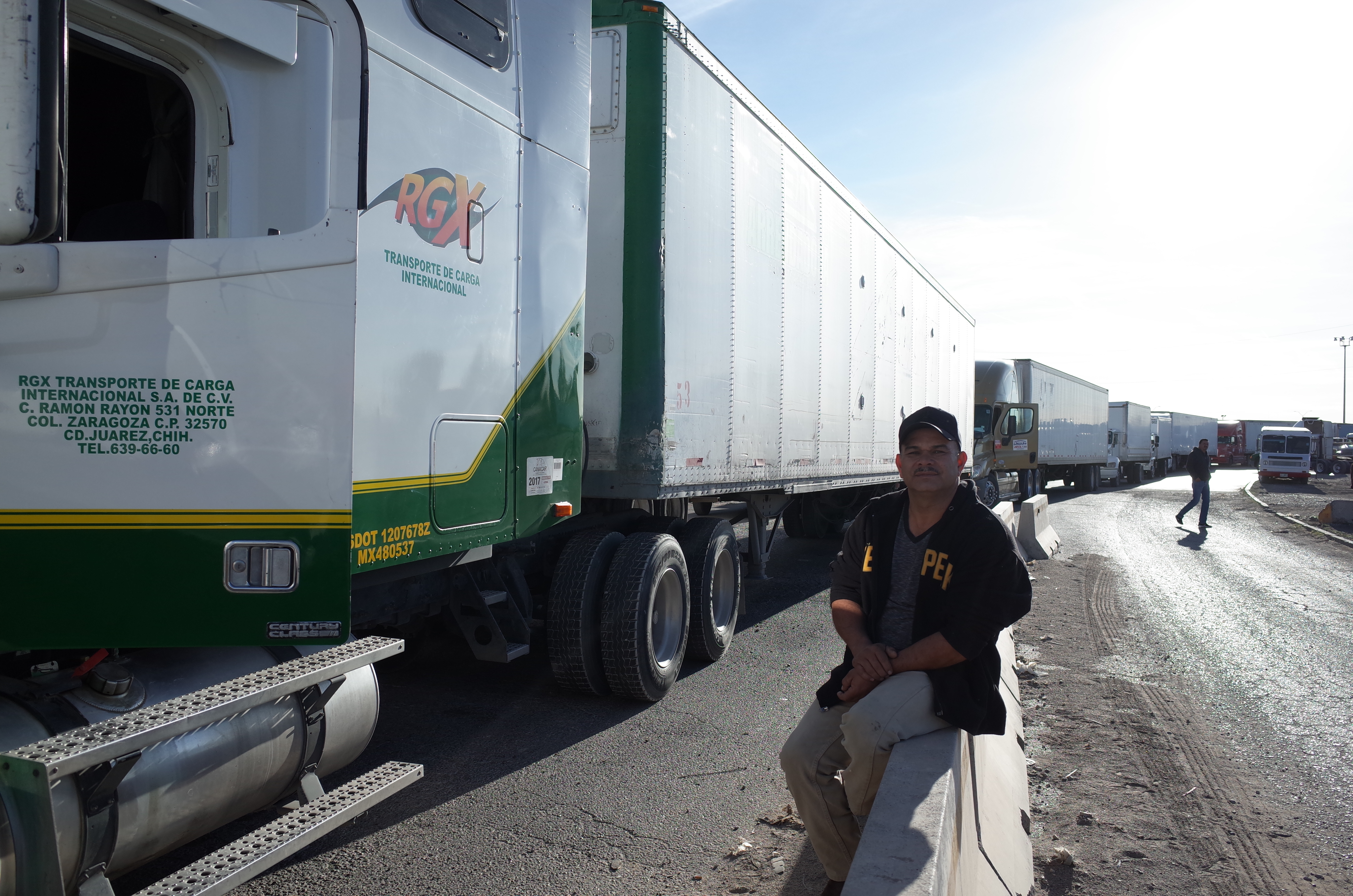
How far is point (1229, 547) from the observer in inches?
626

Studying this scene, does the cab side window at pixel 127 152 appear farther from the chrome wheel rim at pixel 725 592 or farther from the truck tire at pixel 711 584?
the chrome wheel rim at pixel 725 592

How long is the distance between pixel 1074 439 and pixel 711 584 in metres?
29.6

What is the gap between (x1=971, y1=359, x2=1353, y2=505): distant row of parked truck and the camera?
80.2ft

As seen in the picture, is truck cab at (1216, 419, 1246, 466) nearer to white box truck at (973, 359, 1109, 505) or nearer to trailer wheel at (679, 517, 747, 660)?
white box truck at (973, 359, 1109, 505)

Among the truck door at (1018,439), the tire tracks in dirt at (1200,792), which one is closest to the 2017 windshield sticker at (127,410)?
Answer: the tire tracks in dirt at (1200,792)

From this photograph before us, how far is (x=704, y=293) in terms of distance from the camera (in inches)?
247

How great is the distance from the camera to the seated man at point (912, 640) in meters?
3.04

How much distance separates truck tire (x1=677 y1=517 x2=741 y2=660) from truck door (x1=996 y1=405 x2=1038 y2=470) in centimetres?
1917

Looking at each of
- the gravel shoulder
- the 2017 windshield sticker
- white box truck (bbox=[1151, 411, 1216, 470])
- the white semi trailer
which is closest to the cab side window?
the white semi trailer

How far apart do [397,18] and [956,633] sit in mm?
3249

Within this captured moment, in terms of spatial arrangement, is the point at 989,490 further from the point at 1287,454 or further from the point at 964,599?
the point at 1287,454

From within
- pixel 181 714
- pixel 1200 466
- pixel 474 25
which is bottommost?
pixel 181 714

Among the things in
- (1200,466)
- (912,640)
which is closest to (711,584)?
(912,640)

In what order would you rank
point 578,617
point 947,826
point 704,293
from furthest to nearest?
point 704,293 < point 578,617 < point 947,826
